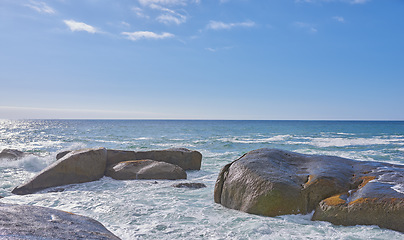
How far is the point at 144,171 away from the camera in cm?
900

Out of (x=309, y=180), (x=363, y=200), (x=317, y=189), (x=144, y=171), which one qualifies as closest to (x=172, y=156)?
(x=144, y=171)

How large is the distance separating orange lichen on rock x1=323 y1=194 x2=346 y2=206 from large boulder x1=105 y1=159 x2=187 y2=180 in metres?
4.94

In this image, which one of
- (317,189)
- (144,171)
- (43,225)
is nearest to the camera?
(43,225)

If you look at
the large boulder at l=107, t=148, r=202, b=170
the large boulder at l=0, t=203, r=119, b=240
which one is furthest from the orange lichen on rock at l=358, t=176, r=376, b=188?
the large boulder at l=107, t=148, r=202, b=170

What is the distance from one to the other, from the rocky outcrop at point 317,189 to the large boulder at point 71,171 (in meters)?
4.42

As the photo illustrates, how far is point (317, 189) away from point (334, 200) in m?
0.36

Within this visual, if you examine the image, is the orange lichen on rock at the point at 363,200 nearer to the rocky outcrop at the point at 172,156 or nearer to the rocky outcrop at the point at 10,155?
the rocky outcrop at the point at 172,156

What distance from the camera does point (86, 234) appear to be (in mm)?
2691

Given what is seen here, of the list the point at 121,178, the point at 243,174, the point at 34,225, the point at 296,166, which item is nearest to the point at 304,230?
the point at 243,174

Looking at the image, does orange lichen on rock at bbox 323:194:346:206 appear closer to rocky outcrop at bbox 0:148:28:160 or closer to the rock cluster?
the rock cluster

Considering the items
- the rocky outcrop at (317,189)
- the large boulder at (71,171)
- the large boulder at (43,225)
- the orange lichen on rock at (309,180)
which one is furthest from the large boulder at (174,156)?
the large boulder at (43,225)

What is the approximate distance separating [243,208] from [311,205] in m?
1.18

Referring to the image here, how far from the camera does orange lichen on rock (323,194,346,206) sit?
4.95 meters

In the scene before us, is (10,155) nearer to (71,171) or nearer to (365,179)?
(71,171)
